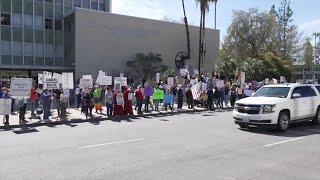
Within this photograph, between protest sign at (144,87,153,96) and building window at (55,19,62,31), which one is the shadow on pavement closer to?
protest sign at (144,87,153,96)

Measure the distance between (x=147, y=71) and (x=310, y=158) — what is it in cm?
3799

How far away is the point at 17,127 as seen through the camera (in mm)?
18391

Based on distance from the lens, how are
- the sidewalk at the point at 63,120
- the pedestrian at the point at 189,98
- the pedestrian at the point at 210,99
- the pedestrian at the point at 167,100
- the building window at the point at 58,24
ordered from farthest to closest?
the building window at the point at 58,24 → the pedestrian at the point at 189,98 → the pedestrian at the point at 210,99 → the pedestrian at the point at 167,100 → the sidewalk at the point at 63,120

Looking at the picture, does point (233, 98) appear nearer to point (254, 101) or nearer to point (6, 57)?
point (254, 101)

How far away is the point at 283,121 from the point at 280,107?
54 cm

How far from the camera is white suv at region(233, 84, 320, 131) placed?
1534cm

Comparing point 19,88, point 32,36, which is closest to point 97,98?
point 19,88

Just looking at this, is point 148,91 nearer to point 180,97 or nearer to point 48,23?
point 180,97

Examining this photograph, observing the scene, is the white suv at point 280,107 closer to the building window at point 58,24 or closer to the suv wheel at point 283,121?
the suv wheel at point 283,121

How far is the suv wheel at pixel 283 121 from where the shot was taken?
15562mm

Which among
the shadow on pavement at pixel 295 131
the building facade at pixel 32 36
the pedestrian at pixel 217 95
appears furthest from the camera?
the building facade at pixel 32 36

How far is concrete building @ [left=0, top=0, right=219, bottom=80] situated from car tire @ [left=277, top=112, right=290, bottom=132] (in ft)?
102

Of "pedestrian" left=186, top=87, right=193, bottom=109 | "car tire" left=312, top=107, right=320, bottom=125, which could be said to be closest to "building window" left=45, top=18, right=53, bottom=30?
"pedestrian" left=186, top=87, right=193, bottom=109

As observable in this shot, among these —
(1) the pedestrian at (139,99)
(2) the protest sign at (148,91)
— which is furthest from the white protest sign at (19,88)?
(2) the protest sign at (148,91)
